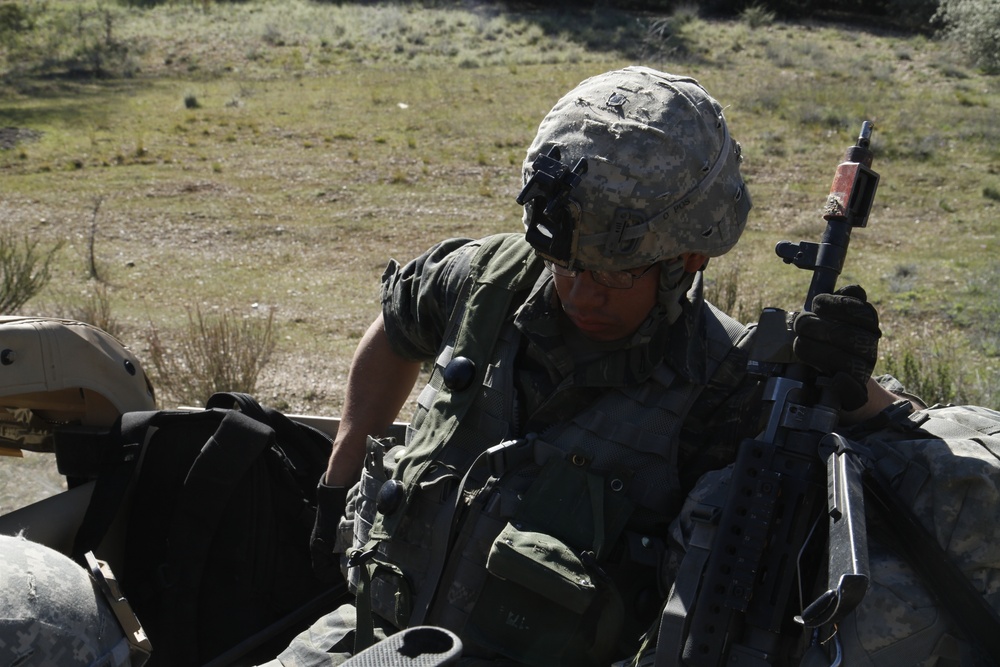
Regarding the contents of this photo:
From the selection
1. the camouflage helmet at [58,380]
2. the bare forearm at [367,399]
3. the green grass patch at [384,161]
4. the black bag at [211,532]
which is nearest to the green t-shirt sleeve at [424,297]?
the bare forearm at [367,399]

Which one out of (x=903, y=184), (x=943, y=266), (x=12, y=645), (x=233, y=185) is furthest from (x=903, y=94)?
(x=12, y=645)

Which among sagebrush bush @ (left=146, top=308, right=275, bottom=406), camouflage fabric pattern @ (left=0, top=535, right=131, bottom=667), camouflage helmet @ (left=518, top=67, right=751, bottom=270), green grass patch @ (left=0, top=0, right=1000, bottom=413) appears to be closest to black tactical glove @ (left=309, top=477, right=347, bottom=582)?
camouflage fabric pattern @ (left=0, top=535, right=131, bottom=667)

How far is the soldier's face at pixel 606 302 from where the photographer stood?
2.24 metres

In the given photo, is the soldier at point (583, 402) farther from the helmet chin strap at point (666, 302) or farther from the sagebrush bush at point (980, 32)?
the sagebrush bush at point (980, 32)

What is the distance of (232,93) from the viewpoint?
19766mm

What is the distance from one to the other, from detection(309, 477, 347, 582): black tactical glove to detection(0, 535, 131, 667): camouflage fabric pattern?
34.8 inches

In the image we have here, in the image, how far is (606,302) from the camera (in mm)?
2252

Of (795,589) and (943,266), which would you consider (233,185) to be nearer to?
(943,266)

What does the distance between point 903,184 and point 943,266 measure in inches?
150

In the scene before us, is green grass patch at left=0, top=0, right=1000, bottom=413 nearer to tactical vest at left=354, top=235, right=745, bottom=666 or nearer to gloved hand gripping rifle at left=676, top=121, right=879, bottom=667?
tactical vest at left=354, top=235, right=745, bottom=666

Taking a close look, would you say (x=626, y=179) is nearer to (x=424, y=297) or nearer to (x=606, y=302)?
(x=606, y=302)

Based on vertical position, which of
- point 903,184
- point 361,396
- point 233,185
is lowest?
point 233,185

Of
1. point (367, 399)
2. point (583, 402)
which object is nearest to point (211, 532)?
point (367, 399)

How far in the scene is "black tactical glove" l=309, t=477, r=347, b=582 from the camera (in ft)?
8.93
